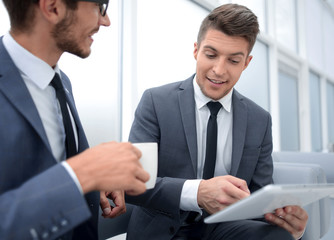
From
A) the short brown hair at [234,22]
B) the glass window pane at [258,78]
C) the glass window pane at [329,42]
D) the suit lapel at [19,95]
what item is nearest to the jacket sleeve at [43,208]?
the suit lapel at [19,95]

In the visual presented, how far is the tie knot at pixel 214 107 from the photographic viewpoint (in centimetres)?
135

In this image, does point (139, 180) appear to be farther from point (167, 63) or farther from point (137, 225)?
point (167, 63)

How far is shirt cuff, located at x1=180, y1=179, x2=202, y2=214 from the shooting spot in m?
1.09

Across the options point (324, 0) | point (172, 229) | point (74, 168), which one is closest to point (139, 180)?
point (74, 168)

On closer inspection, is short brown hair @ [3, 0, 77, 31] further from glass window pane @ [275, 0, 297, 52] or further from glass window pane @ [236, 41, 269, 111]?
glass window pane @ [275, 0, 297, 52]

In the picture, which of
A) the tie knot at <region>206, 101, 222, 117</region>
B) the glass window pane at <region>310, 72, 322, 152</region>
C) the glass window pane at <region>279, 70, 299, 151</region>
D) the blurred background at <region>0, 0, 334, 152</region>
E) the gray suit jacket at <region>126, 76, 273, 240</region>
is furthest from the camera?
the glass window pane at <region>310, 72, 322, 152</region>

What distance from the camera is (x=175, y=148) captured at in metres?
1.26

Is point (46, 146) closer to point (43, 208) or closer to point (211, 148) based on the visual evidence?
point (43, 208)

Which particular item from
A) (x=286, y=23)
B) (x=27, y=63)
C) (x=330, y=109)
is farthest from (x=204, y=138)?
(x=330, y=109)

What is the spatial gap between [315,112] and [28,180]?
Answer: 6.77 metres

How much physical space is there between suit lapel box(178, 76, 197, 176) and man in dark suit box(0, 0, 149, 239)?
0.44 metres

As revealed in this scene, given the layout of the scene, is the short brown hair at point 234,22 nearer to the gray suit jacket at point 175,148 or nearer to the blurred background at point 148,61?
the gray suit jacket at point 175,148

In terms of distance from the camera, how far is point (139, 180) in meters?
0.71

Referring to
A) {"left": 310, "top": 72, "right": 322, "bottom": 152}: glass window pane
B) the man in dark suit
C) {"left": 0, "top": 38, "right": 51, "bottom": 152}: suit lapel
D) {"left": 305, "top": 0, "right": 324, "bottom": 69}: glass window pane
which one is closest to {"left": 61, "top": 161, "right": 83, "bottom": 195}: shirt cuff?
the man in dark suit
